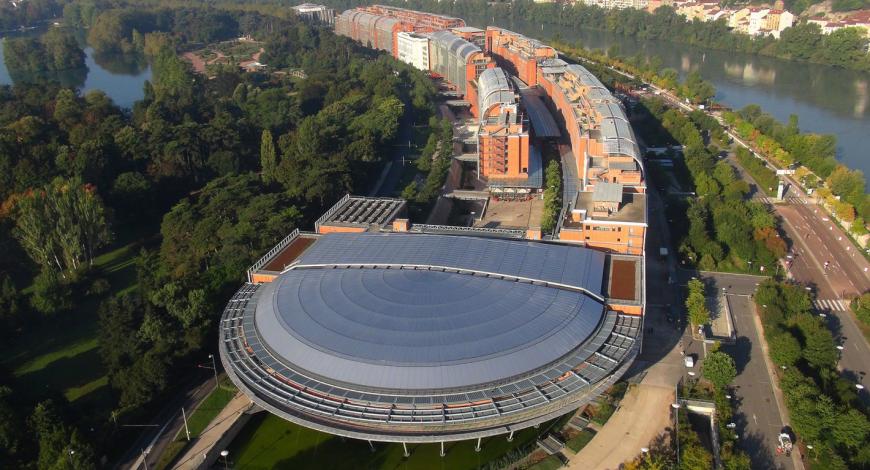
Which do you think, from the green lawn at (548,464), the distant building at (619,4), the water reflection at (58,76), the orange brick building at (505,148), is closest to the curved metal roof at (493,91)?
the orange brick building at (505,148)

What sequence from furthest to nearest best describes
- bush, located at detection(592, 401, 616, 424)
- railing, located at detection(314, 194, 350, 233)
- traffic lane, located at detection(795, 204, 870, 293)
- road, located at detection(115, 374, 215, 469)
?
railing, located at detection(314, 194, 350, 233)
traffic lane, located at detection(795, 204, 870, 293)
bush, located at detection(592, 401, 616, 424)
road, located at detection(115, 374, 215, 469)

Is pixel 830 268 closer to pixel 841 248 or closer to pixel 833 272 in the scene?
pixel 833 272

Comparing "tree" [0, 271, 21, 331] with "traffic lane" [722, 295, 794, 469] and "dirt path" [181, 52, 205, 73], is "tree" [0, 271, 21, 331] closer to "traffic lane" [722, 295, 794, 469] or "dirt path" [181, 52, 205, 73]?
"traffic lane" [722, 295, 794, 469]

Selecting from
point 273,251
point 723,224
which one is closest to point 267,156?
point 273,251

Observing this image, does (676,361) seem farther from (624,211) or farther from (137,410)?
(137,410)

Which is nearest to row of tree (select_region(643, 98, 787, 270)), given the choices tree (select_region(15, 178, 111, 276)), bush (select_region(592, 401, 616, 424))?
bush (select_region(592, 401, 616, 424))

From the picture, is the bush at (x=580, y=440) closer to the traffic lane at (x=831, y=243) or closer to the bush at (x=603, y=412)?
the bush at (x=603, y=412)

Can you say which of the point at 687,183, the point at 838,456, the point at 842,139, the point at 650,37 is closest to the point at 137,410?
the point at 838,456
